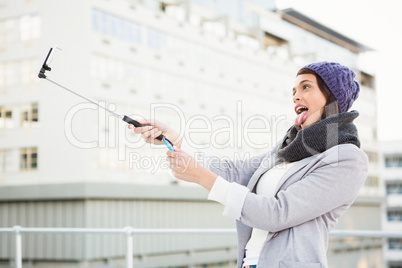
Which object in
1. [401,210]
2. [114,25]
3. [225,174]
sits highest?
[114,25]

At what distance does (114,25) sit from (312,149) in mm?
31210

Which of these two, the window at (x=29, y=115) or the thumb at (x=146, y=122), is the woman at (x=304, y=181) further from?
the window at (x=29, y=115)

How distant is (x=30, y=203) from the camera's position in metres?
33.2

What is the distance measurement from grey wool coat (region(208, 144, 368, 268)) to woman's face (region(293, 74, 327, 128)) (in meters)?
0.17

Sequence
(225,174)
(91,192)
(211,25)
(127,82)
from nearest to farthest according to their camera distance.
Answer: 1. (225,174)
2. (91,192)
3. (127,82)
4. (211,25)

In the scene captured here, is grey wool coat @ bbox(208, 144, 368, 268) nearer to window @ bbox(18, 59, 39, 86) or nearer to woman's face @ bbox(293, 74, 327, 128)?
woman's face @ bbox(293, 74, 327, 128)

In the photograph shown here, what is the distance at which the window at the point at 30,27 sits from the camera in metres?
31.9

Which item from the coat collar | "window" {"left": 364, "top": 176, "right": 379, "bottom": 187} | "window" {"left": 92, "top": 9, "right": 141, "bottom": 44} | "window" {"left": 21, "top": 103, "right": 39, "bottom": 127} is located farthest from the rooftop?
the coat collar

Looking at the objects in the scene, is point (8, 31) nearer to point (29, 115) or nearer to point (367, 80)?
point (29, 115)

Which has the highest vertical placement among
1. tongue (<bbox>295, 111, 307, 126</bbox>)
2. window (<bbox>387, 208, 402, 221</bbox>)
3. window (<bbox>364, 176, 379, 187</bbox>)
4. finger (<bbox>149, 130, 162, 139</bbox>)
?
tongue (<bbox>295, 111, 307, 126</bbox>)

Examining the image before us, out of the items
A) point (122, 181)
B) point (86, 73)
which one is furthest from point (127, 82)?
point (122, 181)

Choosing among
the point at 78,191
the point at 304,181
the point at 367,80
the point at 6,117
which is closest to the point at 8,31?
the point at 6,117

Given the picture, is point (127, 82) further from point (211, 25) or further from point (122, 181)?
point (211, 25)

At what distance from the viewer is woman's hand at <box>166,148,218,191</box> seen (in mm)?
1940
